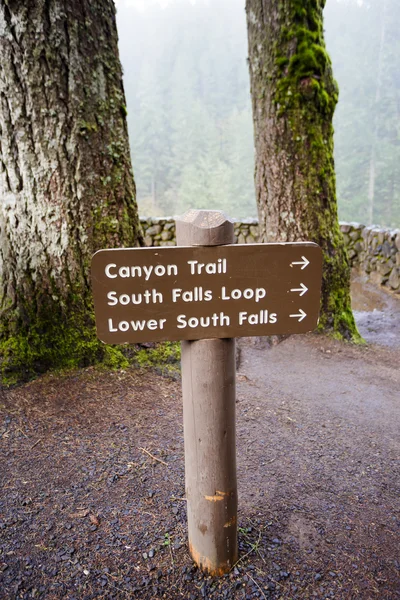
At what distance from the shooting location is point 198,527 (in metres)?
1.61

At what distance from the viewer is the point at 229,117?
146ft

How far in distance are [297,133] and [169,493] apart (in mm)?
3900

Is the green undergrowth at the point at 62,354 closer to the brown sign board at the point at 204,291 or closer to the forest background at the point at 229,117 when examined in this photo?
the brown sign board at the point at 204,291

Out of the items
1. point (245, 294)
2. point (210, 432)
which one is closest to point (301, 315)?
point (245, 294)

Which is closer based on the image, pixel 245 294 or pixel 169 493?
pixel 245 294

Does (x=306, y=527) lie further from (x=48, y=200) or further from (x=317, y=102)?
(x=317, y=102)

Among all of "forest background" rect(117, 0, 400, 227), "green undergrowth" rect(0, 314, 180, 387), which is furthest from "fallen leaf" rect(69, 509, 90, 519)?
"forest background" rect(117, 0, 400, 227)

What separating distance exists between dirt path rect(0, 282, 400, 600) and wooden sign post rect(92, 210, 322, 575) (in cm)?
63

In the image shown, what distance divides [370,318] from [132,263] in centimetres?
681

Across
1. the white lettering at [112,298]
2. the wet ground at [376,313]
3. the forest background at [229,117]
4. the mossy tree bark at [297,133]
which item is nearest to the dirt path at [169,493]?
the white lettering at [112,298]

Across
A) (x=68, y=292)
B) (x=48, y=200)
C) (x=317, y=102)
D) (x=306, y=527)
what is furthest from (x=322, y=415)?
(x=317, y=102)

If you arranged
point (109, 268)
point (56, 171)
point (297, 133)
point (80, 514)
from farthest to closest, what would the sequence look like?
point (297, 133), point (56, 171), point (80, 514), point (109, 268)

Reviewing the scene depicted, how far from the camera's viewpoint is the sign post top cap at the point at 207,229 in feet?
4.34

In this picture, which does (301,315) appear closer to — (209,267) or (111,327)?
(209,267)
